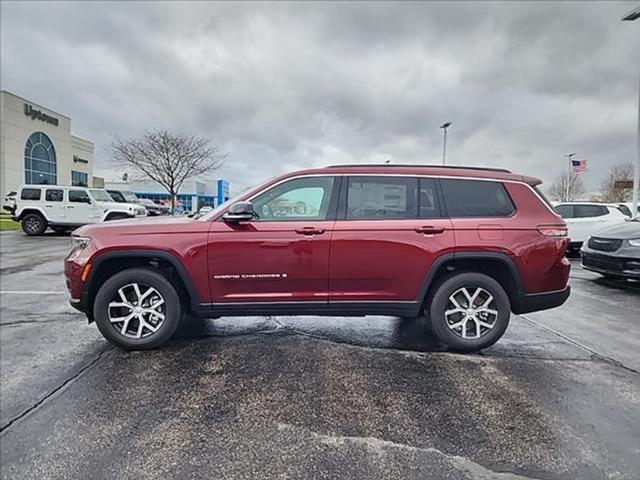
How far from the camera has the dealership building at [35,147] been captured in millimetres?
32344

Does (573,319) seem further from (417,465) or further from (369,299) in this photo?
(417,465)

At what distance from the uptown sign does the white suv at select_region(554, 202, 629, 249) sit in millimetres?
40736

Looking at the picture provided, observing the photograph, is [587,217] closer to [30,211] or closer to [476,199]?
[476,199]

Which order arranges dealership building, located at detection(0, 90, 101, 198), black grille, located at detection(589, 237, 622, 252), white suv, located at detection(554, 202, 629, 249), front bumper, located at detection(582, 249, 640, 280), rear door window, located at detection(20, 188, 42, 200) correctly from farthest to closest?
dealership building, located at detection(0, 90, 101, 198) → rear door window, located at detection(20, 188, 42, 200) → white suv, located at detection(554, 202, 629, 249) → black grille, located at detection(589, 237, 622, 252) → front bumper, located at detection(582, 249, 640, 280)

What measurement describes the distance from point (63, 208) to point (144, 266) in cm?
1474

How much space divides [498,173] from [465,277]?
3.70 ft

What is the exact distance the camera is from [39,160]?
3666cm

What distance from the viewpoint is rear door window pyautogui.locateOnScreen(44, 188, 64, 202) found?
51.6 feet

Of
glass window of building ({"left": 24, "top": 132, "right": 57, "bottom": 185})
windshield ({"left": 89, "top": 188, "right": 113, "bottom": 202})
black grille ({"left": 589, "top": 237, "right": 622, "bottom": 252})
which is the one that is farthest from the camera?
glass window of building ({"left": 24, "top": 132, "right": 57, "bottom": 185})

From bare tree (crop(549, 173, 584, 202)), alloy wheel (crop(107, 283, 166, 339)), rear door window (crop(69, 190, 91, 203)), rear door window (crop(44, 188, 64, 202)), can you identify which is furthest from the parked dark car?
bare tree (crop(549, 173, 584, 202))

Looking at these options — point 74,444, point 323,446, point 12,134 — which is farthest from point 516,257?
point 12,134

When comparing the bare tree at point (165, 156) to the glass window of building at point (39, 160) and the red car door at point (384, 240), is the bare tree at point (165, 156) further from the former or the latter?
the red car door at point (384, 240)

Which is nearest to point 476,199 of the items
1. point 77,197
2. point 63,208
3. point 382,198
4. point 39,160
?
point 382,198

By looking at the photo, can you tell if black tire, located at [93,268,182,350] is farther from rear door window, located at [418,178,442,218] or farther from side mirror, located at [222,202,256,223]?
rear door window, located at [418,178,442,218]
